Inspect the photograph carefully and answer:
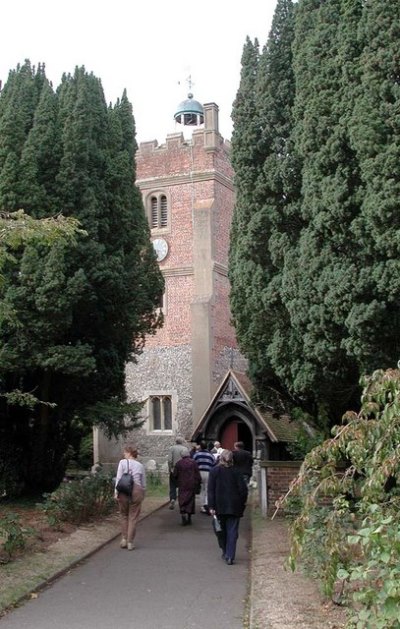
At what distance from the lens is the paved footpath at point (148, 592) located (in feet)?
23.5

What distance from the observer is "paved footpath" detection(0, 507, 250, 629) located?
Answer: 282 inches

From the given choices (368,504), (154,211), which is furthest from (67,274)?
(154,211)

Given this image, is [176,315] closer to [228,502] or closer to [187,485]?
[187,485]

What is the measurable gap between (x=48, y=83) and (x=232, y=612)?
11966 millimetres

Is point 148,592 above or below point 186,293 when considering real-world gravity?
below

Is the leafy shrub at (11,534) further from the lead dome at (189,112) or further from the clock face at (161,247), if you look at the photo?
the lead dome at (189,112)

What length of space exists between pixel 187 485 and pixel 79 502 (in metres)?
2.07

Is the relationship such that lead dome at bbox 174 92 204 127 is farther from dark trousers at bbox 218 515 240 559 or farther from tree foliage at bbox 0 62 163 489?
dark trousers at bbox 218 515 240 559

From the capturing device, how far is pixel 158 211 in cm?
3219

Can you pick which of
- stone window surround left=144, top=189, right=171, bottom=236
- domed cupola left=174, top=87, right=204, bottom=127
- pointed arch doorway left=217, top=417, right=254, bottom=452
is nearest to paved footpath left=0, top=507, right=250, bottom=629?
pointed arch doorway left=217, top=417, right=254, bottom=452

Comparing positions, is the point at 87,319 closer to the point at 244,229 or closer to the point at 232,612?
the point at 244,229

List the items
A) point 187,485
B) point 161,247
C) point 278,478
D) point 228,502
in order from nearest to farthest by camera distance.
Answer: point 228,502, point 187,485, point 278,478, point 161,247

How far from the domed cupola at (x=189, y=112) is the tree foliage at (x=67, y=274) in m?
23.4

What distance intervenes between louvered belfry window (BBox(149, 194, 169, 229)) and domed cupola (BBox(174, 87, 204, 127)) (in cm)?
941
